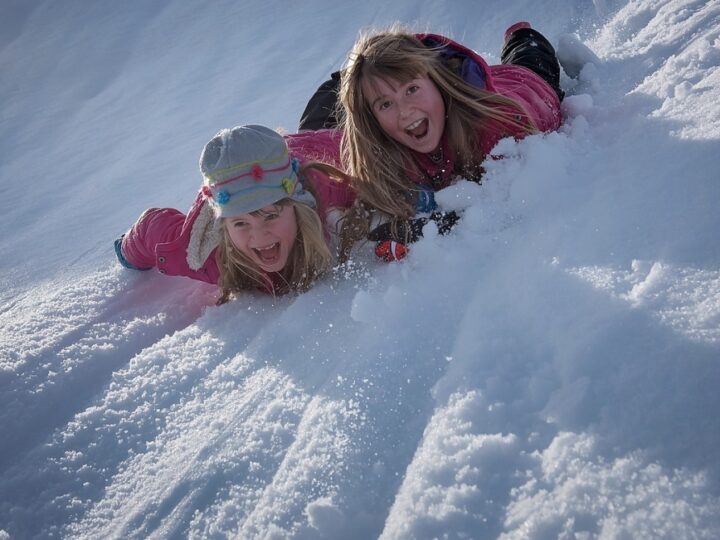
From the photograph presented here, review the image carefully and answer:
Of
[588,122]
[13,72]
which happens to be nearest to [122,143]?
[13,72]

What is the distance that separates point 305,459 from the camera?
1.20m

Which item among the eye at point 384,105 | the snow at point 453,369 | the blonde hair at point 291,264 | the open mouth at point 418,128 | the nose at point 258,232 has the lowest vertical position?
the snow at point 453,369

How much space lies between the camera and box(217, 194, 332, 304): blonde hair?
197 cm

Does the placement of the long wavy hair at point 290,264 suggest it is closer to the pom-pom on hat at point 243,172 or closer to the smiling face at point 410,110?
the pom-pom on hat at point 243,172

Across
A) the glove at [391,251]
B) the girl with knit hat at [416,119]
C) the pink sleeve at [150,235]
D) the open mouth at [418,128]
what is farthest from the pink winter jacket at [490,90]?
the pink sleeve at [150,235]

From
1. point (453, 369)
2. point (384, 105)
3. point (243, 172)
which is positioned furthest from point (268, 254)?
point (453, 369)

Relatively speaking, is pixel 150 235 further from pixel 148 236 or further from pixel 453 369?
pixel 453 369

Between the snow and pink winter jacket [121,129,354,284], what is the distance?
13cm

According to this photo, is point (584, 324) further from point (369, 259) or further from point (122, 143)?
point (122, 143)

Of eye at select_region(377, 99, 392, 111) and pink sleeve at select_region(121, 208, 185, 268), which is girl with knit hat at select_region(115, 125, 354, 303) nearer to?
pink sleeve at select_region(121, 208, 185, 268)

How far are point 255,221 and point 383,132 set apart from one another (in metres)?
0.69

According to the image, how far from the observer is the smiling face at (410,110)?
2084 mm

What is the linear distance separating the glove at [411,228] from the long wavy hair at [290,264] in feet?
0.69

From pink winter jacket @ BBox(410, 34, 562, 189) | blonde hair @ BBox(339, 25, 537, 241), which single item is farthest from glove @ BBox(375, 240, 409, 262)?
pink winter jacket @ BBox(410, 34, 562, 189)
